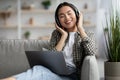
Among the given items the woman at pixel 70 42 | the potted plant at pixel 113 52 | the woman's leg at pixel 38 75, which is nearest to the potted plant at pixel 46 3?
the potted plant at pixel 113 52

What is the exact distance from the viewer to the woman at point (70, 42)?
7.52 ft

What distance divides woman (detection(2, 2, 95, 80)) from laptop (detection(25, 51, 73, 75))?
0.16ft

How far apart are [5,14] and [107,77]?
4.29 metres

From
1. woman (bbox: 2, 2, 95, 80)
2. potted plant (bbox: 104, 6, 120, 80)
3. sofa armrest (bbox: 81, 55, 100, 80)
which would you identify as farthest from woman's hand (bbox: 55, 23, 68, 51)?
potted plant (bbox: 104, 6, 120, 80)

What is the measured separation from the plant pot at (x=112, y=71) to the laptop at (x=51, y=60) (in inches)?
21.3

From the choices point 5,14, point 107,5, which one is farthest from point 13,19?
point 107,5

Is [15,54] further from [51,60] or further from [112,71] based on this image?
[112,71]

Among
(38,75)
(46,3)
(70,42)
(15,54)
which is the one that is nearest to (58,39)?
(70,42)

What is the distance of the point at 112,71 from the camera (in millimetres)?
2732

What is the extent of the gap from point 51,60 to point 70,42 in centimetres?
36

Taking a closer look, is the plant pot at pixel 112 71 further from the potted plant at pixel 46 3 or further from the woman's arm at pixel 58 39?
the potted plant at pixel 46 3

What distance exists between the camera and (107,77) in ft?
9.00

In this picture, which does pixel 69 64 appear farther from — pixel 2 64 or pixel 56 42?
pixel 2 64


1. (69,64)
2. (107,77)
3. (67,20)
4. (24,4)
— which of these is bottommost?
(107,77)
